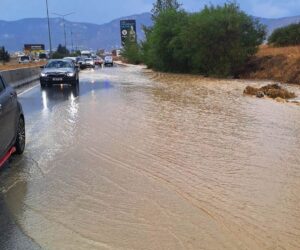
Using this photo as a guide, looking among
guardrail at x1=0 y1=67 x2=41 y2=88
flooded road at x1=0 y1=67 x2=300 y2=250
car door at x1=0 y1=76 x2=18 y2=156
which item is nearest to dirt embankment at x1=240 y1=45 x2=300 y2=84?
guardrail at x1=0 y1=67 x2=41 y2=88

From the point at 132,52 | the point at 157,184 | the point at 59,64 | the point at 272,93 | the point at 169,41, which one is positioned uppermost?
the point at 169,41

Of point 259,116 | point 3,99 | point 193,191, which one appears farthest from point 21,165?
point 259,116

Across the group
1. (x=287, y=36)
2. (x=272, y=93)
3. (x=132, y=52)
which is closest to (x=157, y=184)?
(x=272, y=93)

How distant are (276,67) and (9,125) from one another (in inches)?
1343

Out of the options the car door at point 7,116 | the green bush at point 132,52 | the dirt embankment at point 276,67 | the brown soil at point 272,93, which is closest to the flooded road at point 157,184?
the car door at point 7,116

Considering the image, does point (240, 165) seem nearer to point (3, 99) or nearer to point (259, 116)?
point (3, 99)

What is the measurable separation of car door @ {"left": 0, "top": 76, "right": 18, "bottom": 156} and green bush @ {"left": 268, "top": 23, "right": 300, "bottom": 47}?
47600 mm

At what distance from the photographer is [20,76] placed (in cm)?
3222

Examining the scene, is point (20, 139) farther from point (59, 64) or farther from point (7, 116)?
point (59, 64)

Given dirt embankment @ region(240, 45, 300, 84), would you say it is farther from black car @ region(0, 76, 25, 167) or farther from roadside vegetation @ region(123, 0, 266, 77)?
black car @ region(0, 76, 25, 167)

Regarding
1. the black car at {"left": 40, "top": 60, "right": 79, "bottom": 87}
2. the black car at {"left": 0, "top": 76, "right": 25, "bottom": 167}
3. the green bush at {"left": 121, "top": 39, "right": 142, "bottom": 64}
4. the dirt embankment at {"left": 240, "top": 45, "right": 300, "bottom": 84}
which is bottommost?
the green bush at {"left": 121, "top": 39, "right": 142, "bottom": 64}

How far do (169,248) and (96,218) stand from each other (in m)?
1.16

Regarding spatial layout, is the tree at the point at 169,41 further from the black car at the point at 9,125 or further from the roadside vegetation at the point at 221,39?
the black car at the point at 9,125

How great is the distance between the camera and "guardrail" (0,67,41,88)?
1090 inches
